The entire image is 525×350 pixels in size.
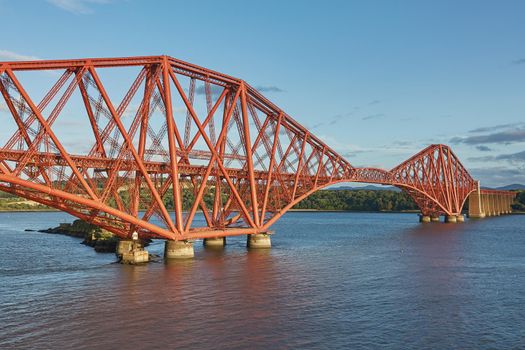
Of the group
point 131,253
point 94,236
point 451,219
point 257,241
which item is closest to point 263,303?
point 131,253

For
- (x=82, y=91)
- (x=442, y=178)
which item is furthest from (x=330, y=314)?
(x=442, y=178)

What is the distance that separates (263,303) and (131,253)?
79.3ft

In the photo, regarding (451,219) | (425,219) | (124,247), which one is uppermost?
(425,219)

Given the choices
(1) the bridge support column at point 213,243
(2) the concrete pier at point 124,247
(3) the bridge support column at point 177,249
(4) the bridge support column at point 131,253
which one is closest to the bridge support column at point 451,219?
(1) the bridge support column at point 213,243

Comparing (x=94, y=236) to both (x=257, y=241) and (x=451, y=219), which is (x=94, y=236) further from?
(x=451, y=219)

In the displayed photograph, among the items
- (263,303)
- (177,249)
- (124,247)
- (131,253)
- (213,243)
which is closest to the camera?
(263,303)

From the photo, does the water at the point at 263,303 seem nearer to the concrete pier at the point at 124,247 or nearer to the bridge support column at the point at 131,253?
the bridge support column at the point at 131,253

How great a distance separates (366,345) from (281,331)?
17.8 ft

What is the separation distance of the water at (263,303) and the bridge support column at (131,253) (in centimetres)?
221

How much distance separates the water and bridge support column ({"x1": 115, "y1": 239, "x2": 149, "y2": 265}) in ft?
7.25

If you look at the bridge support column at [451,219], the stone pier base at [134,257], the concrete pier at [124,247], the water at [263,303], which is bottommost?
the water at [263,303]

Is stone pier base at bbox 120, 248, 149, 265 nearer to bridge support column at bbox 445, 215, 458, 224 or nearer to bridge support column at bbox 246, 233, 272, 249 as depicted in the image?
bridge support column at bbox 246, 233, 272, 249

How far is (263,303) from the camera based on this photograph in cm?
3941

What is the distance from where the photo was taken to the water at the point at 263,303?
30328 millimetres
